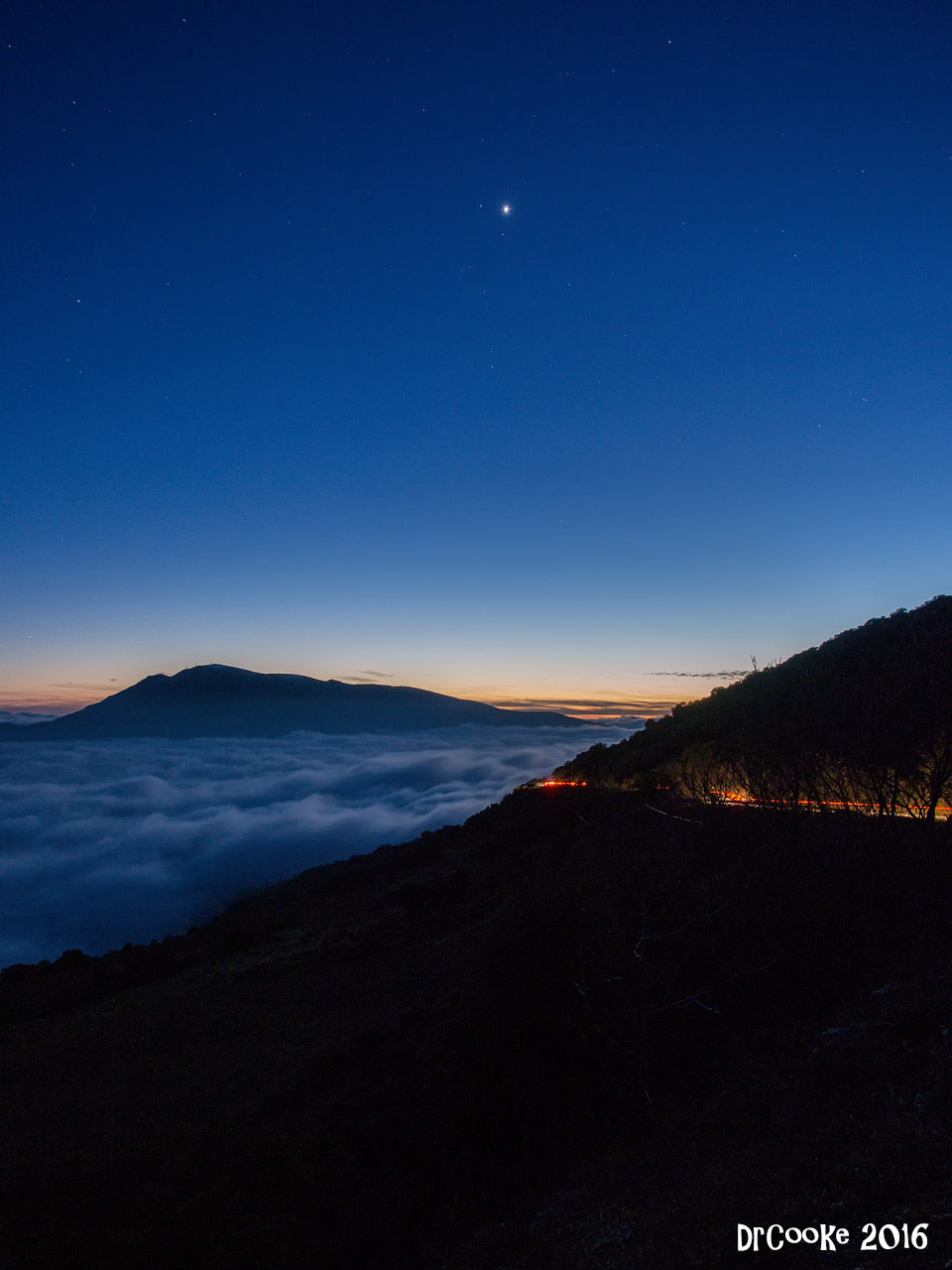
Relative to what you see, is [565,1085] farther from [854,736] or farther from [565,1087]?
[854,736]

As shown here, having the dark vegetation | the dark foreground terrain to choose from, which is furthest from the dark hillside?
the dark foreground terrain

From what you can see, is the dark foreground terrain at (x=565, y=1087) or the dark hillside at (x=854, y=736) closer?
the dark foreground terrain at (x=565, y=1087)

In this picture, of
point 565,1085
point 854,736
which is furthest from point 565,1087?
point 854,736

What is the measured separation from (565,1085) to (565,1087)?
3 centimetres

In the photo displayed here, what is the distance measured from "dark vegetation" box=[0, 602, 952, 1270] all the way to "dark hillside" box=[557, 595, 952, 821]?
93cm

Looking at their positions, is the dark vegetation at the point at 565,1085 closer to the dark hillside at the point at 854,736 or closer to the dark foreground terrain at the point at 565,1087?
the dark foreground terrain at the point at 565,1087

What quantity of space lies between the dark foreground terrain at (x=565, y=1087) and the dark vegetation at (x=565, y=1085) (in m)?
0.06

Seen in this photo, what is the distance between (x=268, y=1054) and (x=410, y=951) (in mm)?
7724

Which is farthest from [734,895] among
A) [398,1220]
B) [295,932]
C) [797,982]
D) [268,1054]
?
[295,932]

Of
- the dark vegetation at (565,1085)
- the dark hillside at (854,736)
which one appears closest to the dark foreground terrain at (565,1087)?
the dark vegetation at (565,1085)

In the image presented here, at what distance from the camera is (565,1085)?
10938 millimetres

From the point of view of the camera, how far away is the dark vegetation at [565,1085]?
6336mm

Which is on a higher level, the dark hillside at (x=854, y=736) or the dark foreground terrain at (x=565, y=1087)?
the dark hillside at (x=854, y=736)

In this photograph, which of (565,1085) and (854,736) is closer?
(565,1085)
